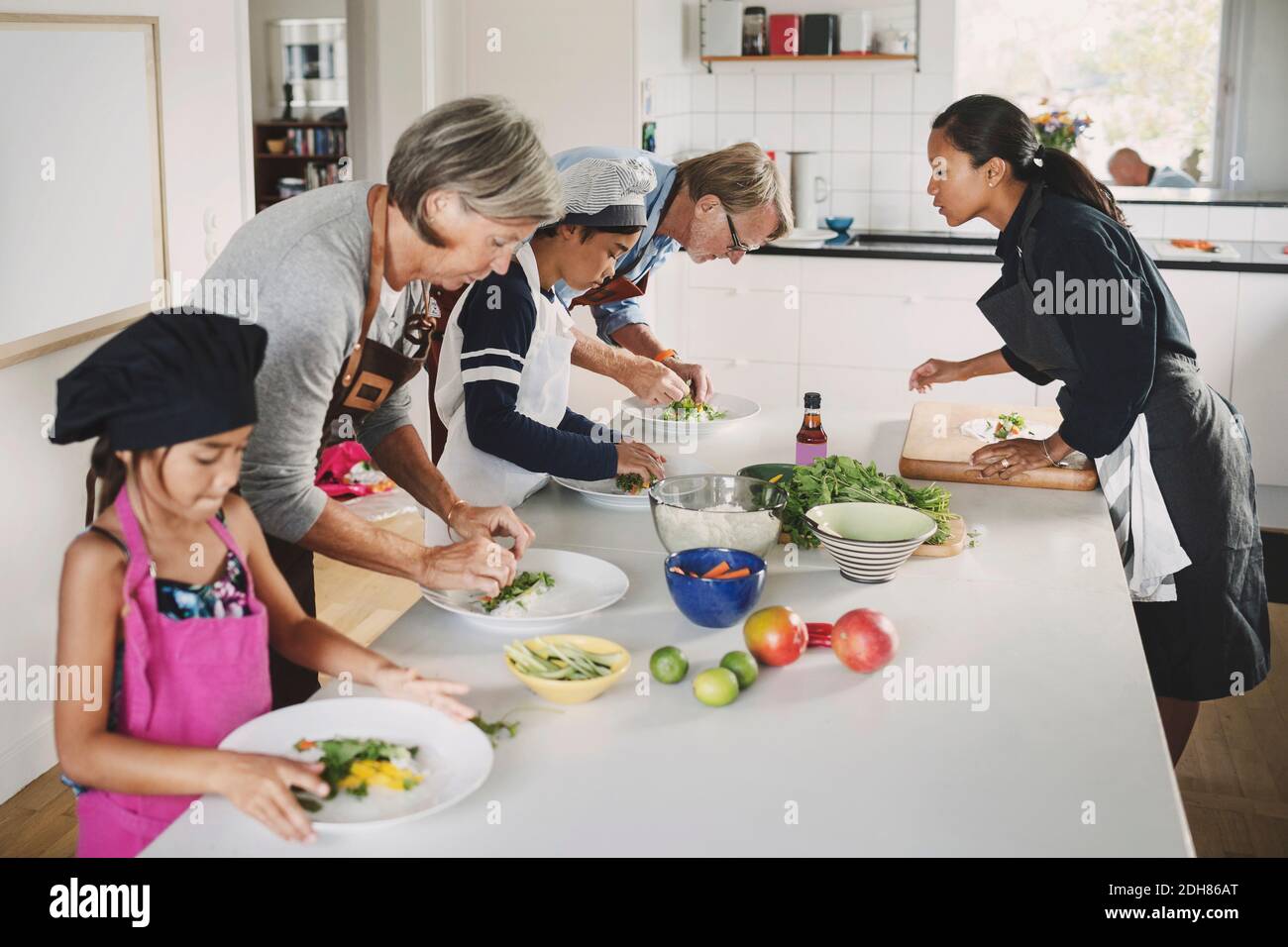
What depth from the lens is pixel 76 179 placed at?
285 cm

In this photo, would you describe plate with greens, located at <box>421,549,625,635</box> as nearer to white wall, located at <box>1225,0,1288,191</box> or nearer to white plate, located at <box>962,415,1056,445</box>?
white plate, located at <box>962,415,1056,445</box>

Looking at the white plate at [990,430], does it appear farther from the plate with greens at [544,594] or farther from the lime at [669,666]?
the lime at [669,666]

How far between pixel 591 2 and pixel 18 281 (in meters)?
2.54

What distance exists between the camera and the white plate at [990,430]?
282 cm

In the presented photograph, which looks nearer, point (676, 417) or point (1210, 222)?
point (676, 417)

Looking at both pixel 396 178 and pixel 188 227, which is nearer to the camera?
pixel 396 178

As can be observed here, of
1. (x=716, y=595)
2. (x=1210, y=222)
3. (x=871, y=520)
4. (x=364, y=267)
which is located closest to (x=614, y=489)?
(x=871, y=520)

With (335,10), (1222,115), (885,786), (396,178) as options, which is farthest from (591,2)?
(335,10)

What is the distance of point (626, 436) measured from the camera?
2.76 m

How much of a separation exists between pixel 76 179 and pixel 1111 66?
14.0ft

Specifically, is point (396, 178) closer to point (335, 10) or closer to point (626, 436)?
point (626, 436)

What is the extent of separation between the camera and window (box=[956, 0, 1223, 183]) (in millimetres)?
5348

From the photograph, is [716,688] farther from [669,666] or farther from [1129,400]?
[1129,400]
